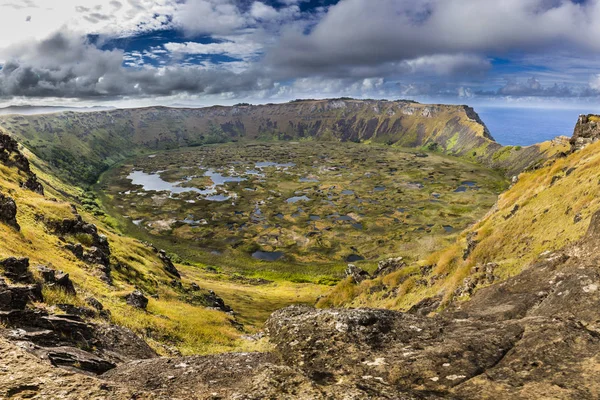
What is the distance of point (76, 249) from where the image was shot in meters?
57.0

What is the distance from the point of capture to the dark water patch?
17412cm

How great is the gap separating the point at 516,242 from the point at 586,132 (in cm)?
9116

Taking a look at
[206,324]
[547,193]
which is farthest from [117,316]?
[547,193]

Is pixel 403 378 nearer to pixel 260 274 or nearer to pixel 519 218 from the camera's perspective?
pixel 519 218

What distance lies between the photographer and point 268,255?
178 m

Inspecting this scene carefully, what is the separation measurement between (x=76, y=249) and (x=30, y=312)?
4203 centimetres

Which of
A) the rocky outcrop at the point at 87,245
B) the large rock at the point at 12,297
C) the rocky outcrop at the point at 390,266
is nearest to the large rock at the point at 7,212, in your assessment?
the rocky outcrop at the point at 87,245

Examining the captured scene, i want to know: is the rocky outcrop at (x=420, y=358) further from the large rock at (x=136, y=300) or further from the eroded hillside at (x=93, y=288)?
the large rock at (x=136, y=300)

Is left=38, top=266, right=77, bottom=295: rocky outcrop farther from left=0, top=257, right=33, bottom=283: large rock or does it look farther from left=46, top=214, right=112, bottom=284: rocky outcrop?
left=46, top=214, right=112, bottom=284: rocky outcrop

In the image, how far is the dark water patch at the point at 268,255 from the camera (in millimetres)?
174125

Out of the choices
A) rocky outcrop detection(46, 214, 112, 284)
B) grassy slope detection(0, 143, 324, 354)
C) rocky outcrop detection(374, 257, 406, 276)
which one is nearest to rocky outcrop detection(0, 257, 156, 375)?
grassy slope detection(0, 143, 324, 354)

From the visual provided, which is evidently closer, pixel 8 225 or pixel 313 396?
pixel 313 396

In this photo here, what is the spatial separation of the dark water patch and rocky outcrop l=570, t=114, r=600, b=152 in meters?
131

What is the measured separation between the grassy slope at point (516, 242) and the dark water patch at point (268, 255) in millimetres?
100232
